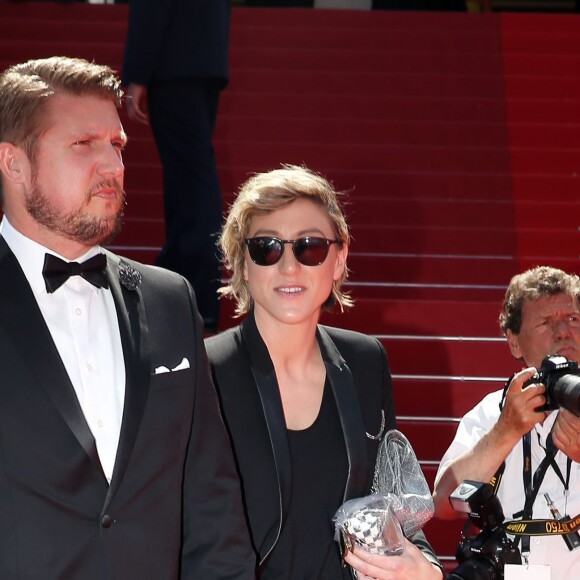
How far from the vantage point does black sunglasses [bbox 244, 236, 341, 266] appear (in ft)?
9.50

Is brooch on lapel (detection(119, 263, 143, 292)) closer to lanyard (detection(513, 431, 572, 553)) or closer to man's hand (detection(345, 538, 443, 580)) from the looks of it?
man's hand (detection(345, 538, 443, 580))

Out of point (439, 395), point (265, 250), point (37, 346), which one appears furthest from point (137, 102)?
point (37, 346)

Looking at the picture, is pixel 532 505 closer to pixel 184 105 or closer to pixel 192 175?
pixel 192 175

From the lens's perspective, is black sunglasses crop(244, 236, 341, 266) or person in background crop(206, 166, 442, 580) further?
black sunglasses crop(244, 236, 341, 266)

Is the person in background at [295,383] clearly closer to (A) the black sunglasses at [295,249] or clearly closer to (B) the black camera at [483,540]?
(A) the black sunglasses at [295,249]

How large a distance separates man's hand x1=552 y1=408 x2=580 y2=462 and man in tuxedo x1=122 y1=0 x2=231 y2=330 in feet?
6.91

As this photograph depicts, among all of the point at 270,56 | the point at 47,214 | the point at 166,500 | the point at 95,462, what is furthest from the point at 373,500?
the point at 270,56

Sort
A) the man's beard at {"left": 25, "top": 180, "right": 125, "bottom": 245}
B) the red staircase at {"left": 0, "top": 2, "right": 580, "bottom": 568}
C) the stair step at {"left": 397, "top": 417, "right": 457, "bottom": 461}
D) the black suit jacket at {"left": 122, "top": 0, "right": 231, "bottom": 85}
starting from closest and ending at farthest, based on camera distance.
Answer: the man's beard at {"left": 25, "top": 180, "right": 125, "bottom": 245} → the black suit jacket at {"left": 122, "top": 0, "right": 231, "bottom": 85} → the stair step at {"left": 397, "top": 417, "right": 457, "bottom": 461} → the red staircase at {"left": 0, "top": 2, "right": 580, "bottom": 568}

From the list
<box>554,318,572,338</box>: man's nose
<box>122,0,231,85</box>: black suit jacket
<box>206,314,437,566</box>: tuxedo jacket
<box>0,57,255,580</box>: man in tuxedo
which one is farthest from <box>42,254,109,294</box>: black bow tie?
<box>122,0,231,85</box>: black suit jacket

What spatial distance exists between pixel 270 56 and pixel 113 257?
7.05 m

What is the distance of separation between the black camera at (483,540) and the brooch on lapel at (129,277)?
1183mm

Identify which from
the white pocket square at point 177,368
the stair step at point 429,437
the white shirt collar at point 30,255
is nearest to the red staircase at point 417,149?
the stair step at point 429,437

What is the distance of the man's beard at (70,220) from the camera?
6.98 feet

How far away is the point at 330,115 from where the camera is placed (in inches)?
336
